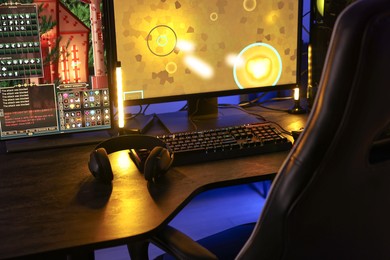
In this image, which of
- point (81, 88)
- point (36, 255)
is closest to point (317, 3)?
point (81, 88)

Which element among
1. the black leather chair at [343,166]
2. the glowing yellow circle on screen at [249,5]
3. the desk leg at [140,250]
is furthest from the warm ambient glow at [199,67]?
the black leather chair at [343,166]

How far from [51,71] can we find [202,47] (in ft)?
1.60

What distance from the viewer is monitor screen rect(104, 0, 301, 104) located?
156cm

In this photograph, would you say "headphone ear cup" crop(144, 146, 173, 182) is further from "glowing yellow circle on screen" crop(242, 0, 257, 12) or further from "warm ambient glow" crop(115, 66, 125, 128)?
"glowing yellow circle on screen" crop(242, 0, 257, 12)

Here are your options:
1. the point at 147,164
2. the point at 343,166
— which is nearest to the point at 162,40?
the point at 147,164

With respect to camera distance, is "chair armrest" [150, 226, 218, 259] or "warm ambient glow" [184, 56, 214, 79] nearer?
"chair armrest" [150, 226, 218, 259]

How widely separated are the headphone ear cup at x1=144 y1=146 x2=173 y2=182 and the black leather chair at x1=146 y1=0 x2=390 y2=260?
1.47 feet

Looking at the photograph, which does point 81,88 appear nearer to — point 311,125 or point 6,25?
point 6,25

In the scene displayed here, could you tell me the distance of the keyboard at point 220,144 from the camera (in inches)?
51.4

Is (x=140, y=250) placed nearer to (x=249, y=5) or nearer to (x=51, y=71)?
(x=51, y=71)

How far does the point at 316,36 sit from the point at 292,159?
1230mm

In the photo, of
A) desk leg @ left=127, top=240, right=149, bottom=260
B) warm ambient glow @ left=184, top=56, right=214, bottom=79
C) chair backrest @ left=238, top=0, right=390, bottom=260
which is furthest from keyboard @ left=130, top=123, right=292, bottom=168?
chair backrest @ left=238, top=0, right=390, bottom=260

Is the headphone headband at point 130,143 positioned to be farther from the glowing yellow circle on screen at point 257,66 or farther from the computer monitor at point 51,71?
the glowing yellow circle on screen at point 257,66

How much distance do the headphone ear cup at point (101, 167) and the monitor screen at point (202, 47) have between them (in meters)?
0.42
